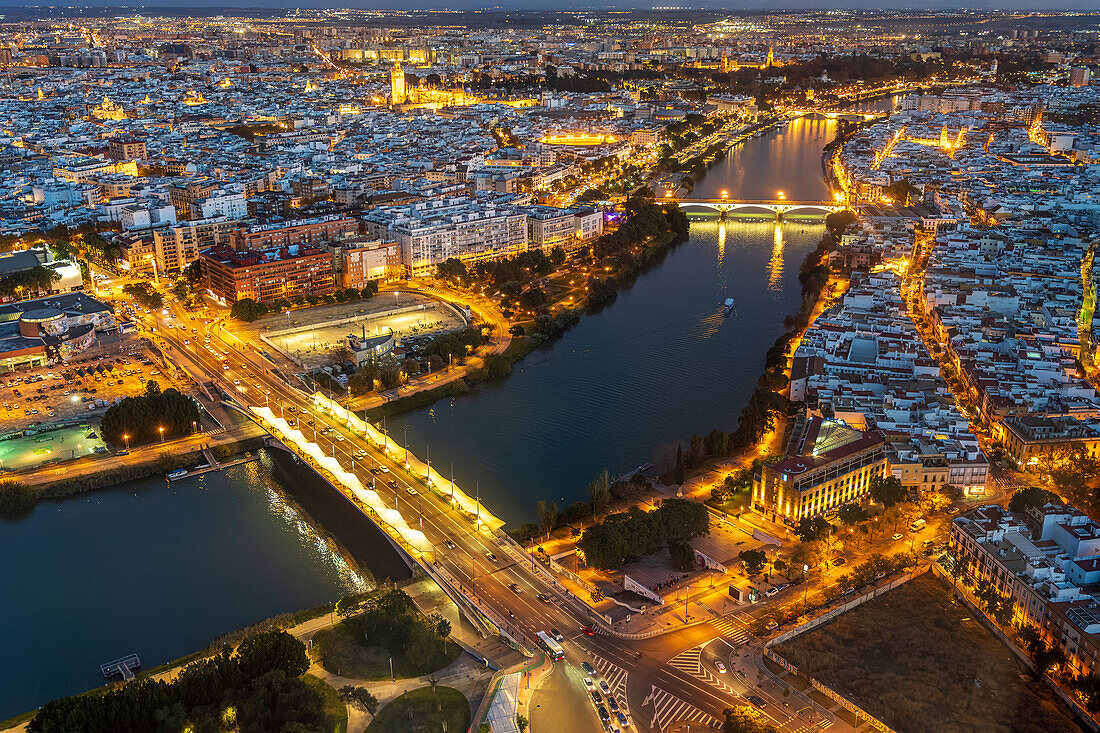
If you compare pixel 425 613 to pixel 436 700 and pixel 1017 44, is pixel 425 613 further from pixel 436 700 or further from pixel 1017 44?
pixel 1017 44

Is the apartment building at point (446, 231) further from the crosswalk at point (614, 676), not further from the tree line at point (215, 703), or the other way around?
the crosswalk at point (614, 676)

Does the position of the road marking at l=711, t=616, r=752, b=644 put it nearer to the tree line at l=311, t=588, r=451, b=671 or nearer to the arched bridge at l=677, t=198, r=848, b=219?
the tree line at l=311, t=588, r=451, b=671

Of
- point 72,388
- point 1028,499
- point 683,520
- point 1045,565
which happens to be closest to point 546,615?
point 683,520

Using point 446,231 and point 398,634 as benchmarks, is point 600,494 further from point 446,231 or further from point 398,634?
point 446,231

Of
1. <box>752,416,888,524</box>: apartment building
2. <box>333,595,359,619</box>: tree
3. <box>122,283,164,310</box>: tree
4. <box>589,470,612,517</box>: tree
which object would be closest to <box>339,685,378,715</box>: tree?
<box>333,595,359,619</box>: tree

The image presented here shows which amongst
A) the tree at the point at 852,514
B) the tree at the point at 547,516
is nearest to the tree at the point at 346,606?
the tree at the point at 547,516

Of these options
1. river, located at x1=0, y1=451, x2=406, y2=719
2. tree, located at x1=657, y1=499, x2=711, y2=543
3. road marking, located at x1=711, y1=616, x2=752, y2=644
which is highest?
tree, located at x1=657, y1=499, x2=711, y2=543
